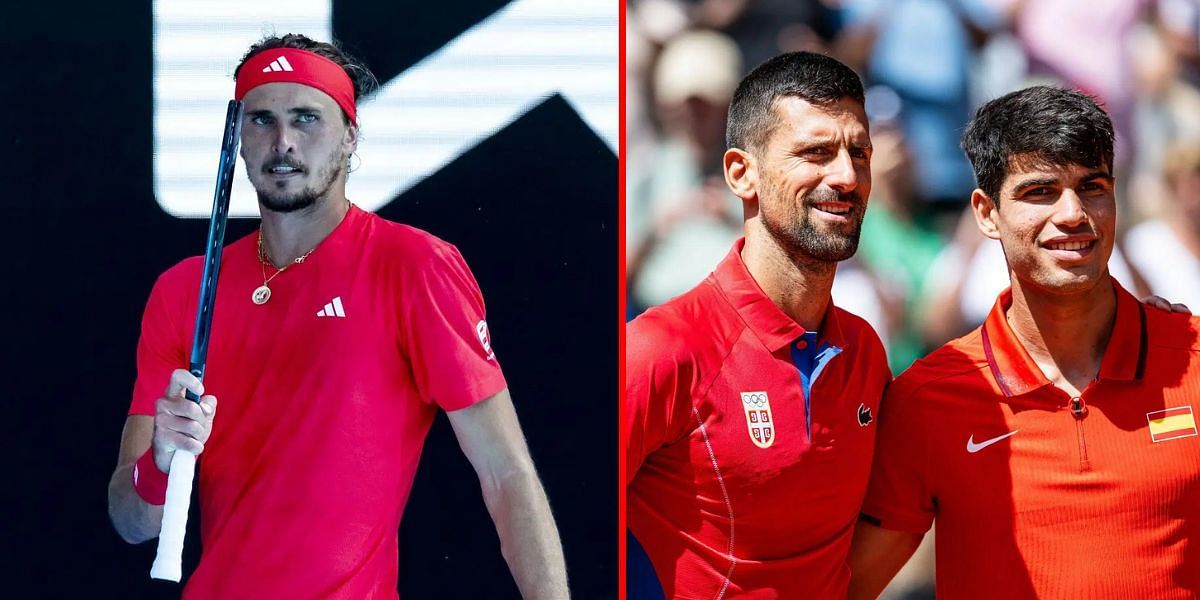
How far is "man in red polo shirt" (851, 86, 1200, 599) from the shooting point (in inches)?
118

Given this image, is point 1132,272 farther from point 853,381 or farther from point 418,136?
point 418,136

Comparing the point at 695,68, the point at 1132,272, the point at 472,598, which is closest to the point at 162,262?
the point at 472,598

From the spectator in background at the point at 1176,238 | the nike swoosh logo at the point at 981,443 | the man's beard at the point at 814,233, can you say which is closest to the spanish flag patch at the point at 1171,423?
the nike swoosh logo at the point at 981,443

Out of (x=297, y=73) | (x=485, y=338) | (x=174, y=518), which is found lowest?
(x=174, y=518)

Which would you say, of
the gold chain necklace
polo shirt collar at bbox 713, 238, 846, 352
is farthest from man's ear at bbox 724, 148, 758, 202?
the gold chain necklace

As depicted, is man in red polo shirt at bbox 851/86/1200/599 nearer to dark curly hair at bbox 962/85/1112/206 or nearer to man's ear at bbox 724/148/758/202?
dark curly hair at bbox 962/85/1112/206

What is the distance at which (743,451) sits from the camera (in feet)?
10.0

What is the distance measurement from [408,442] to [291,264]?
1.46ft

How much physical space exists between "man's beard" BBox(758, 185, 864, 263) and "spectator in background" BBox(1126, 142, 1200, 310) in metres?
0.91

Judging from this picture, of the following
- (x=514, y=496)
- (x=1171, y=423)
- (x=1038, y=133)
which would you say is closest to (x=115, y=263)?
(x=514, y=496)

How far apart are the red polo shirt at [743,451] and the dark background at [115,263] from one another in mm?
155

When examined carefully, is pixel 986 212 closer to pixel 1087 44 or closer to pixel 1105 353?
pixel 1105 353

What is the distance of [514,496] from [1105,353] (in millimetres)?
1306

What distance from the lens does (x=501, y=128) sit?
3.05 metres
